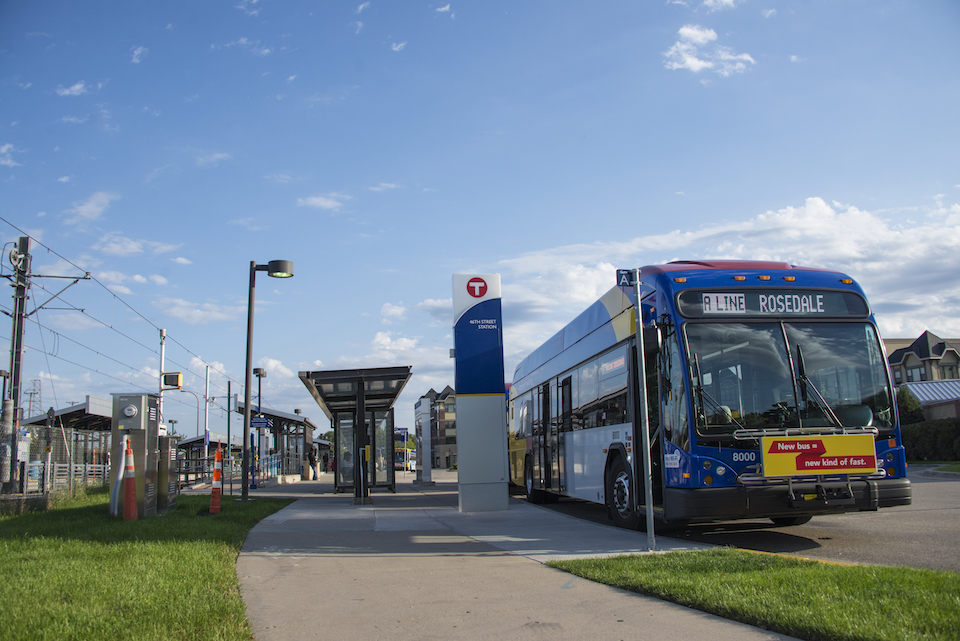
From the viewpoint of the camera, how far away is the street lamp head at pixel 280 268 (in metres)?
17.4

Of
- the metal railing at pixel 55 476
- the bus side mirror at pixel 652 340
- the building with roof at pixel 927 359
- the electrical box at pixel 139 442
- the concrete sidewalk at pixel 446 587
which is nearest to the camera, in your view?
the concrete sidewalk at pixel 446 587

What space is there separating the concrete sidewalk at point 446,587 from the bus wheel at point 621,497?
0.23m

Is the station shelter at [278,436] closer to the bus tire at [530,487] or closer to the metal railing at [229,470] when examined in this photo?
the metal railing at [229,470]

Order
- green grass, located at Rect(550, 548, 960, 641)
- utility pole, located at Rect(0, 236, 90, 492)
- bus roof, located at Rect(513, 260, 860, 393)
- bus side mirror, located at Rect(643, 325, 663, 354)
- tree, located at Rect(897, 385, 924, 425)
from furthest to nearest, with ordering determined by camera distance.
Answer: tree, located at Rect(897, 385, 924, 425) → utility pole, located at Rect(0, 236, 90, 492) → bus roof, located at Rect(513, 260, 860, 393) → bus side mirror, located at Rect(643, 325, 663, 354) → green grass, located at Rect(550, 548, 960, 641)

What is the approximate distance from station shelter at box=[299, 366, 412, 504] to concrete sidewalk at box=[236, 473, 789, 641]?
18.0ft

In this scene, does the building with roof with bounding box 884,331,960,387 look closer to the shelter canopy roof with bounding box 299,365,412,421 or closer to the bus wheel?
the shelter canopy roof with bounding box 299,365,412,421

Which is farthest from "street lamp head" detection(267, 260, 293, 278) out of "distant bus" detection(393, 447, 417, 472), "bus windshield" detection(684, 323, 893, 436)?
"distant bus" detection(393, 447, 417, 472)

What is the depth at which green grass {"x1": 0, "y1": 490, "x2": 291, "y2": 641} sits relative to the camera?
15.6 ft

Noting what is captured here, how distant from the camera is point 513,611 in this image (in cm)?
565

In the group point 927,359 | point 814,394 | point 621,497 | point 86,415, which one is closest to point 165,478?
point 621,497

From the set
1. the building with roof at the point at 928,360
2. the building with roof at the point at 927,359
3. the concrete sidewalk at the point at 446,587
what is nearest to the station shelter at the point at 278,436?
the concrete sidewalk at the point at 446,587

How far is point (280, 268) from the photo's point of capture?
1738cm

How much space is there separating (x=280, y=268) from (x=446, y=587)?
12152 mm

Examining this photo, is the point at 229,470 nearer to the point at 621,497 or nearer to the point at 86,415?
the point at 86,415
